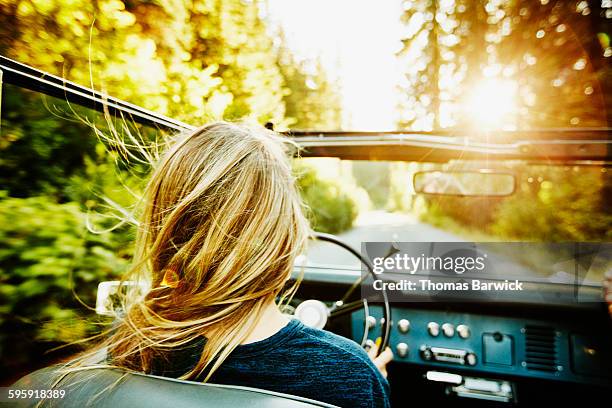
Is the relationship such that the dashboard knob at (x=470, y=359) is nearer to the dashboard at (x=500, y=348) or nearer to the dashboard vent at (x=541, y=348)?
the dashboard at (x=500, y=348)

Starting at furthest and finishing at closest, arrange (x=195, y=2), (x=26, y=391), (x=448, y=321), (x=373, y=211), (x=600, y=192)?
(x=373, y=211) < (x=600, y=192) < (x=195, y=2) < (x=448, y=321) < (x=26, y=391)

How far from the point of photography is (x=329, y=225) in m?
7.85

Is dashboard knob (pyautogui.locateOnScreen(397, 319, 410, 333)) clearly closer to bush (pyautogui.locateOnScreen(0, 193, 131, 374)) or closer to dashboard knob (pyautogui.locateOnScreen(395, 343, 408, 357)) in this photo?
dashboard knob (pyautogui.locateOnScreen(395, 343, 408, 357))

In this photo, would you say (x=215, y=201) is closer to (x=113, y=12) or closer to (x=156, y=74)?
(x=156, y=74)

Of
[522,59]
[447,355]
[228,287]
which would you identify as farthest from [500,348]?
[522,59]

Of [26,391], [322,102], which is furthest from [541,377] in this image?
[322,102]

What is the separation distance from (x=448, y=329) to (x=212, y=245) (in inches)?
81.1

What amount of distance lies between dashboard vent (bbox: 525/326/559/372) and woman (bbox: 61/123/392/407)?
1.89 meters

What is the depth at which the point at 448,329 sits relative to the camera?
2715 mm

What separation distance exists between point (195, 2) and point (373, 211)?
5471mm

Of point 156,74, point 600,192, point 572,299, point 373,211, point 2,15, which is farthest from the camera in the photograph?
point 373,211

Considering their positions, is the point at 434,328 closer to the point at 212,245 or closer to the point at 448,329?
the point at 448,329

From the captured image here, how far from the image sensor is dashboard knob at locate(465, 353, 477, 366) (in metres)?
2.72

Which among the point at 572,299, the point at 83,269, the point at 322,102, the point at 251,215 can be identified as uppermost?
the point at 322,102
